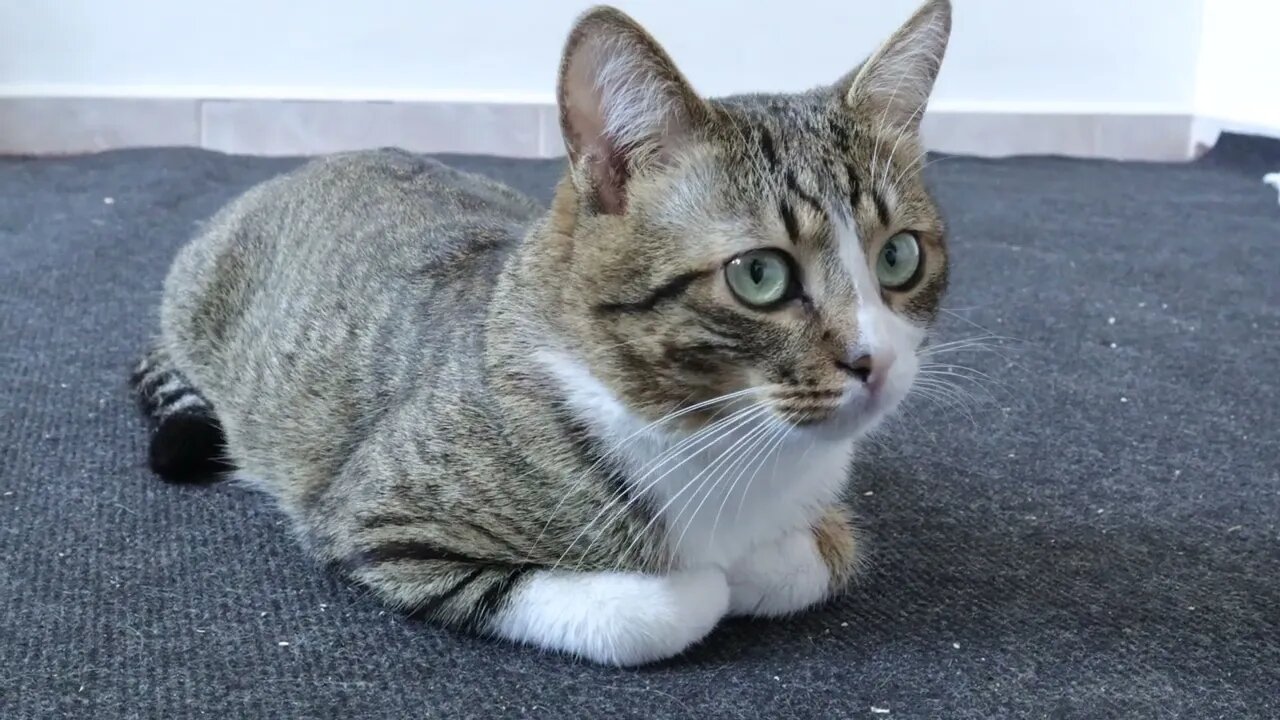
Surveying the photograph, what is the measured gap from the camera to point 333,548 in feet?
4.24

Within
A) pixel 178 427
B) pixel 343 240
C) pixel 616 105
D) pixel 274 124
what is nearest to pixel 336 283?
pixel 343 240

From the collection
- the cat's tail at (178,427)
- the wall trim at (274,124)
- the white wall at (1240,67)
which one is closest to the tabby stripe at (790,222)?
the cat's tail at (178,427)

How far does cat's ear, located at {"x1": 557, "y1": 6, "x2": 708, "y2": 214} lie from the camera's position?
1.10 meters

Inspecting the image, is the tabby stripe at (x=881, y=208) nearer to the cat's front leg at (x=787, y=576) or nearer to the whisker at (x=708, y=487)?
the whisker at (x=708, y=487)

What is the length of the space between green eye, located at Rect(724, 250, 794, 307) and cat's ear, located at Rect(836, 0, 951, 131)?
0.27 m

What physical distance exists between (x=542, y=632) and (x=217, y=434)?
75 centimetres

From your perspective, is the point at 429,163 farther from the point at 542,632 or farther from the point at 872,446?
the point at 542,632

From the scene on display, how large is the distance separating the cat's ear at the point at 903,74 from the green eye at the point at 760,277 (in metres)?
0.27

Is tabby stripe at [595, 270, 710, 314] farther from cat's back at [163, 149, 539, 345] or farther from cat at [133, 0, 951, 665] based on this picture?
cat's back at [163, 149, 539, 345]

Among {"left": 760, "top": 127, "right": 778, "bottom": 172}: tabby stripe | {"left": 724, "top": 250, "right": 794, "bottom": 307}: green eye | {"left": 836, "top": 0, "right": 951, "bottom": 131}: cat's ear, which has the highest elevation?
{"left": 836, "top": 0, "right": 951, "bottom": 131}: cat's ear

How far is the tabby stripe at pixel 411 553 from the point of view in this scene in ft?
3.99

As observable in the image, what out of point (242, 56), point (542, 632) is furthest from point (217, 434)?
point (242, 56)

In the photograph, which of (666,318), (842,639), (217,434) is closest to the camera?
(666,318)

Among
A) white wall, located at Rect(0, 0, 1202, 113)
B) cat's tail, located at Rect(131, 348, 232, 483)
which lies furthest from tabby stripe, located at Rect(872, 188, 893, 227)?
white wall, located at Rect(0, 0, 1202, 113)
